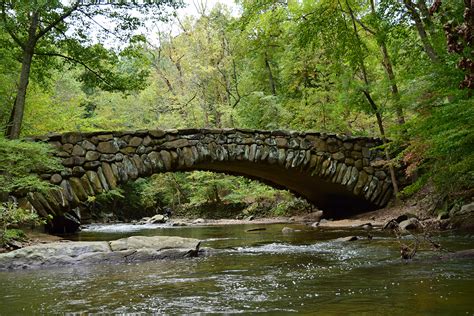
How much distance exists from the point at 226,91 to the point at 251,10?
649 inches

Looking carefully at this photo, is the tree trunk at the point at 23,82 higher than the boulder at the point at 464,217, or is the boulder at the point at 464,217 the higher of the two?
the tree trunk at the point at 23,82

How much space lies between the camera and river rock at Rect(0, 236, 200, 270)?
5.73 m

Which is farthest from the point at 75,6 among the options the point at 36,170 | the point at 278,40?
the point at 278,40

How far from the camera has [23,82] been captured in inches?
360

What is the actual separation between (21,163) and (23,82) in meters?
2.27

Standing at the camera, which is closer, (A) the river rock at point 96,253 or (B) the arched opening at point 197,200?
(A) the river rock at point 96,253

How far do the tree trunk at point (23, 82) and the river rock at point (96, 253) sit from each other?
12.1 ft

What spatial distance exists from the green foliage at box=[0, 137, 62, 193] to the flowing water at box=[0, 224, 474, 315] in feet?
8.74

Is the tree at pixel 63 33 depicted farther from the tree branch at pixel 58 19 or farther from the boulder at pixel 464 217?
the boulder at pixel 464 217

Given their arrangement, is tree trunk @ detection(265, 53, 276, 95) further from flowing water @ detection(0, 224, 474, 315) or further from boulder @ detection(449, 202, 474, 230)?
flowing water @ detection(0, 224, 474, 315)

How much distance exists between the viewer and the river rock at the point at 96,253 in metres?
5.73

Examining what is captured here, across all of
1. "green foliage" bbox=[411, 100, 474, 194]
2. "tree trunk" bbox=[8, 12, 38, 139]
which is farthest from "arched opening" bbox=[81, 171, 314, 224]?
"green foliage" bbox=[411, 100, 474, 194]

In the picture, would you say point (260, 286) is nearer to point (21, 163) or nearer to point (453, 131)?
point (453, 131)

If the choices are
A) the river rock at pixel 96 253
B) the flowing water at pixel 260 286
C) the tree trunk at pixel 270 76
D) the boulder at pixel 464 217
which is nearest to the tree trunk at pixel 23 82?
the river rock at pixel 96 253
